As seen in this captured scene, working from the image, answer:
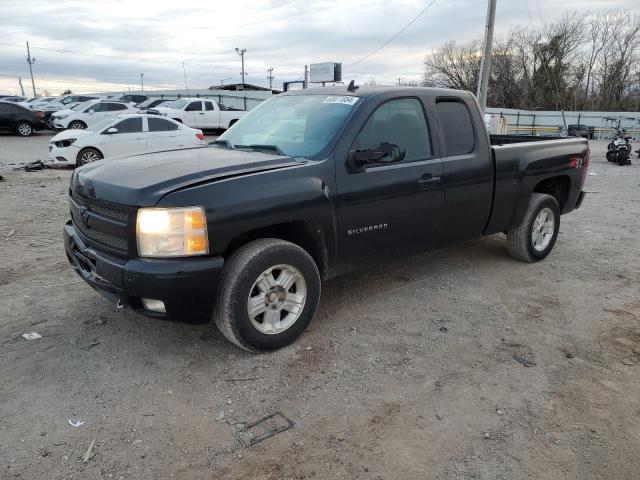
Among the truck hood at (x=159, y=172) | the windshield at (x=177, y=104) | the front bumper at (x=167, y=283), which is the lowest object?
the front bumper at (x=167, y=283)

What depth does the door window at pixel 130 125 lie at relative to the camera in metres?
13.2

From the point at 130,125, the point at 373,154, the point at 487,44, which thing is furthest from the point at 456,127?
the point at 487,44

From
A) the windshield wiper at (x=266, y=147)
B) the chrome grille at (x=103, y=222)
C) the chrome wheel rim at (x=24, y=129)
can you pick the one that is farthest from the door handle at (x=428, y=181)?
the chrome wheel rim at (x=24, y=129)

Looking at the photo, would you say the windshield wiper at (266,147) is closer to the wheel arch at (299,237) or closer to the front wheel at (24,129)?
the wheel arch at (299,237)

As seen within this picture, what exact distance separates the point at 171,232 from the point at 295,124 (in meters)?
1.61

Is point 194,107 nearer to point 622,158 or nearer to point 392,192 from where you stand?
point 622,158

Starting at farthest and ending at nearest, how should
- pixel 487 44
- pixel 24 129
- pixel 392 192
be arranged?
pixel 24 129 < pixel 487 44 < pixel 392 192

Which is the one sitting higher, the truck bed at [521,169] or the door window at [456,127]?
the door window at [456,127]

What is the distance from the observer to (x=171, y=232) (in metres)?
3.10

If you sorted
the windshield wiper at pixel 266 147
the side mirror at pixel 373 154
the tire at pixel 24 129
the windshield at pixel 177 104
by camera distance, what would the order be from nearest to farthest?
the side mirror at pixel 373 154, the windshield wiper at pixel 266 147, the tire at pixel 24 129, the windshield at pixel 177 104

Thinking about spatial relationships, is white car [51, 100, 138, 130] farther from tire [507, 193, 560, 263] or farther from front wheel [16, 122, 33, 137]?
tire [507, 193, 560, 263]

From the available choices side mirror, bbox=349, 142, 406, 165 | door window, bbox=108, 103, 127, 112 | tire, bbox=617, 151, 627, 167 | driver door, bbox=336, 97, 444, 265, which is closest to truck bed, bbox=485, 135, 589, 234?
driver door, bbox=336, 97, 444, 265

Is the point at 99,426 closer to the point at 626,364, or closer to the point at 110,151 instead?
the point at 626,364

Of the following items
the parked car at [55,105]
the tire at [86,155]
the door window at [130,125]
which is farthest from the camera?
the parked car at [55,105]
